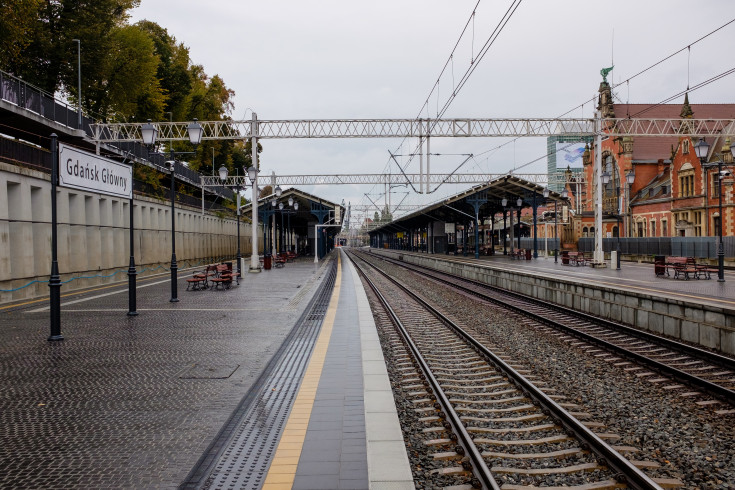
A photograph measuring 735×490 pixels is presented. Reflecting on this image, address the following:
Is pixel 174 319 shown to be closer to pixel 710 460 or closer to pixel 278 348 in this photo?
pixel 278 348

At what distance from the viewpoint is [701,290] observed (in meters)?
16.2

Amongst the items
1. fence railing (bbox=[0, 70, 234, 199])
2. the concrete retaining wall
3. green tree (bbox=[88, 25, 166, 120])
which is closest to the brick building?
the concrete retaining wall

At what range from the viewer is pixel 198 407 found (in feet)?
19.0

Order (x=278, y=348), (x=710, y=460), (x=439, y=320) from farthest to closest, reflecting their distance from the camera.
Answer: (x=439, y=320), (x=278, y=348), (x=710, y=460)

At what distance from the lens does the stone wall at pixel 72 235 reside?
16.6 m

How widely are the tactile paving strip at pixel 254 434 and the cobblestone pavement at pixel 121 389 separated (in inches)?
4.9

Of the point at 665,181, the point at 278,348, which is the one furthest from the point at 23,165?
the point at 665,181

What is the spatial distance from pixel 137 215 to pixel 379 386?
80.3 ft

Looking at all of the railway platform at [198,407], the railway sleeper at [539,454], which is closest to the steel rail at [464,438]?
the railway sleeper at [539,454]

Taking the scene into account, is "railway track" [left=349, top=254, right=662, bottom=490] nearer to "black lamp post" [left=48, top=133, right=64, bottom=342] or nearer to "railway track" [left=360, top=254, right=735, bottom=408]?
"railway track" [left=360, top=254, right=735, bottom=408]

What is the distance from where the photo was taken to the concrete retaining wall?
10.4m

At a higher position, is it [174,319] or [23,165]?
[23,165]

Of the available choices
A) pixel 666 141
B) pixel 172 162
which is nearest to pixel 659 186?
pixel 666 141

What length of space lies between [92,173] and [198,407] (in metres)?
7.24
